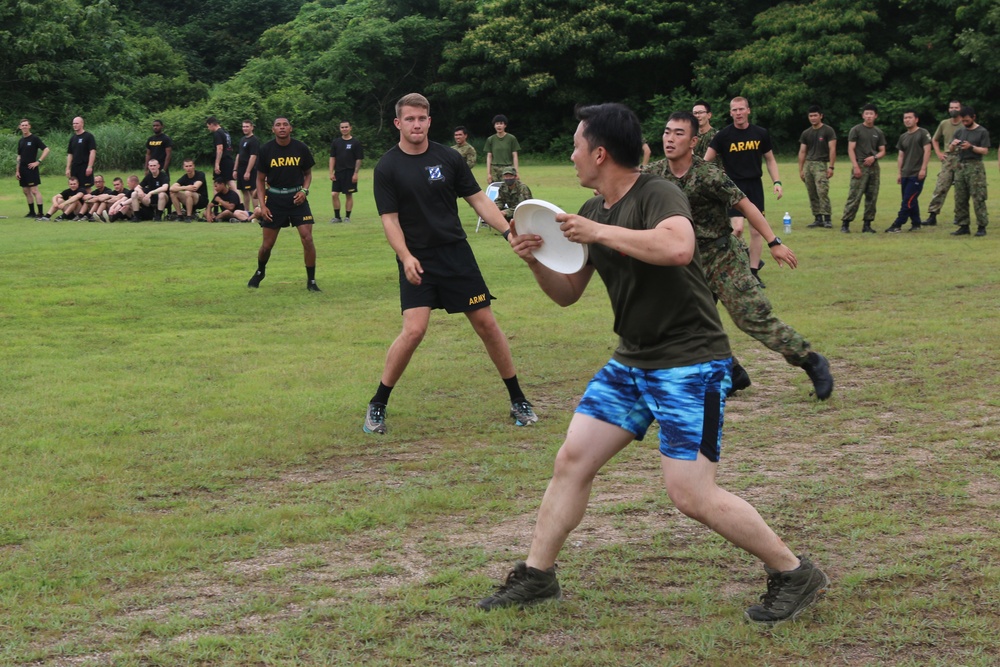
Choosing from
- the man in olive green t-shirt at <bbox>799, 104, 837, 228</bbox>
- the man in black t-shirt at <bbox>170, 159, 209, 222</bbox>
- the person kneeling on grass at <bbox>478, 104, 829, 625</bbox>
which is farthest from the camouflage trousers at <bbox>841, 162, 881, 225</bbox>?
the person kneeling on grass at <bbox>478, 104, 829, 625</bbox>

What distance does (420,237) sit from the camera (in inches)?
291

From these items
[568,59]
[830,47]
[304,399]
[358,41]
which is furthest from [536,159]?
[304,399]

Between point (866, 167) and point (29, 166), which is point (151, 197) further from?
point (866, 167)

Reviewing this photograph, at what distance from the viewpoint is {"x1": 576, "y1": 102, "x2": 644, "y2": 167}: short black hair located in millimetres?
4070

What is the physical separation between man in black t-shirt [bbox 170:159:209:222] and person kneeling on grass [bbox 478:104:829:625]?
813 inches

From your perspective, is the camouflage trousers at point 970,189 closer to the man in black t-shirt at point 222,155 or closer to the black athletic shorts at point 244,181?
the black athletic shorts at point 244,181

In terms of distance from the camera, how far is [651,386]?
4.16 m

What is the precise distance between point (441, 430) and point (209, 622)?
10.5ft

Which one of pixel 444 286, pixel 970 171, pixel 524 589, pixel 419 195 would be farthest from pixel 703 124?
pixel 524 589

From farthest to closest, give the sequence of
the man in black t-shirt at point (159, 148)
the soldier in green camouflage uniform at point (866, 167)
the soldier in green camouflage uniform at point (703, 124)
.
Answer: the man in black t-shirt at point (159, 148)
the soldier in green camouflage uniform at point (866, 167)
the soldier in green camouflage uniform at point (703, 124)

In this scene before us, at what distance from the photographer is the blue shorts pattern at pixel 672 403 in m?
4.08

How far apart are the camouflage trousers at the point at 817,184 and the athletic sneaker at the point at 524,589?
16.3 metres

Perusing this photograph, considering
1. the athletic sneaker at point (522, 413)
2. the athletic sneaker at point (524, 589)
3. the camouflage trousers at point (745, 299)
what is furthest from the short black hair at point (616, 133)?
the camouflage trousers at point (745, 299)

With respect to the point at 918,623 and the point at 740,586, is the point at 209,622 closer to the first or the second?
the point at 740,586
